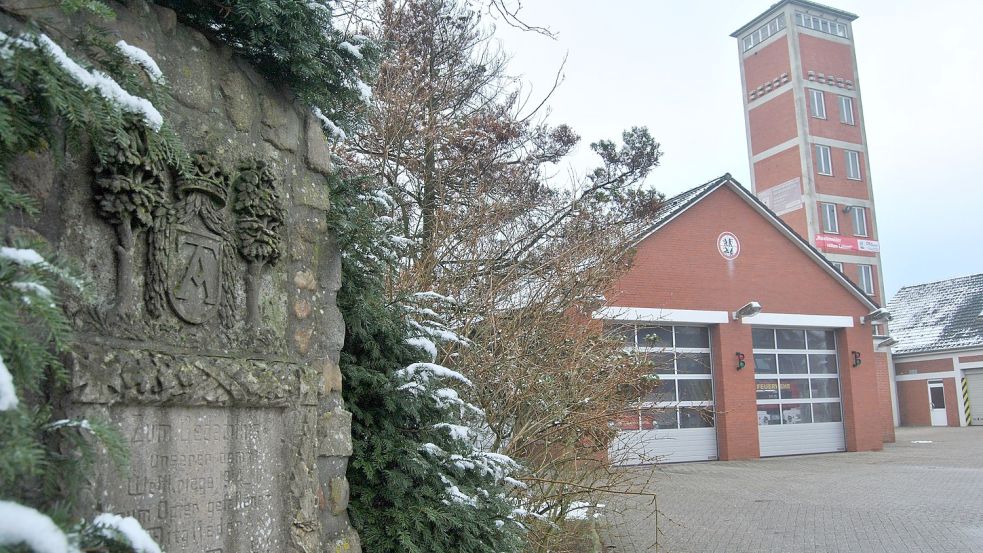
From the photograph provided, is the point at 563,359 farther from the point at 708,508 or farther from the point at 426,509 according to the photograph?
the point at 708,508

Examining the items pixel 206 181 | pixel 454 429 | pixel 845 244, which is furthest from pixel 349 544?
pixel 845 244

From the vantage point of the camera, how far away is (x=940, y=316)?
36.9 metres

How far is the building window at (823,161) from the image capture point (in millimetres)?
35812

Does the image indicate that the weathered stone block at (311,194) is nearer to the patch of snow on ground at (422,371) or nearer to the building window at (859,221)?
the patch of snow on ground at (422,371)

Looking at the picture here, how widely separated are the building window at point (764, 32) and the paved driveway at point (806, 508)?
84.3 feet

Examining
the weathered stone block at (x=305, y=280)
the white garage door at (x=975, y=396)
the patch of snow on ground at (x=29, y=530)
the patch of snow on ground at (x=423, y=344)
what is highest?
the weathered stone block at (x=305, y=280)

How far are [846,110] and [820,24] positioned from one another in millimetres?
4613

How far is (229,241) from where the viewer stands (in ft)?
11.1

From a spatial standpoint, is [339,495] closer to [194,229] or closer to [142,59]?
[194,229]

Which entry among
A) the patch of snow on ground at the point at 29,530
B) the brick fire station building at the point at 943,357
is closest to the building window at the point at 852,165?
the brick fire station building at the point at 943,357

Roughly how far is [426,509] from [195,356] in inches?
69.6

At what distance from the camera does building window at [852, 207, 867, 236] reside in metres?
36.4

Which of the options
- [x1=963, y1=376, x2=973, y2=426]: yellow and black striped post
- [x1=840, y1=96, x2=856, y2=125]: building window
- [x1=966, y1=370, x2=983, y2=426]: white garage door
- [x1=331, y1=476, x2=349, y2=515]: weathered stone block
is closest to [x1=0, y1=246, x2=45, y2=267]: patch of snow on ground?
[x1=331, y1=476, x2=349, y2=515]: weathered stone block

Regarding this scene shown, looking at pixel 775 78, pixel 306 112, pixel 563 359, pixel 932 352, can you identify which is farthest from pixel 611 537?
pixel 775 78
